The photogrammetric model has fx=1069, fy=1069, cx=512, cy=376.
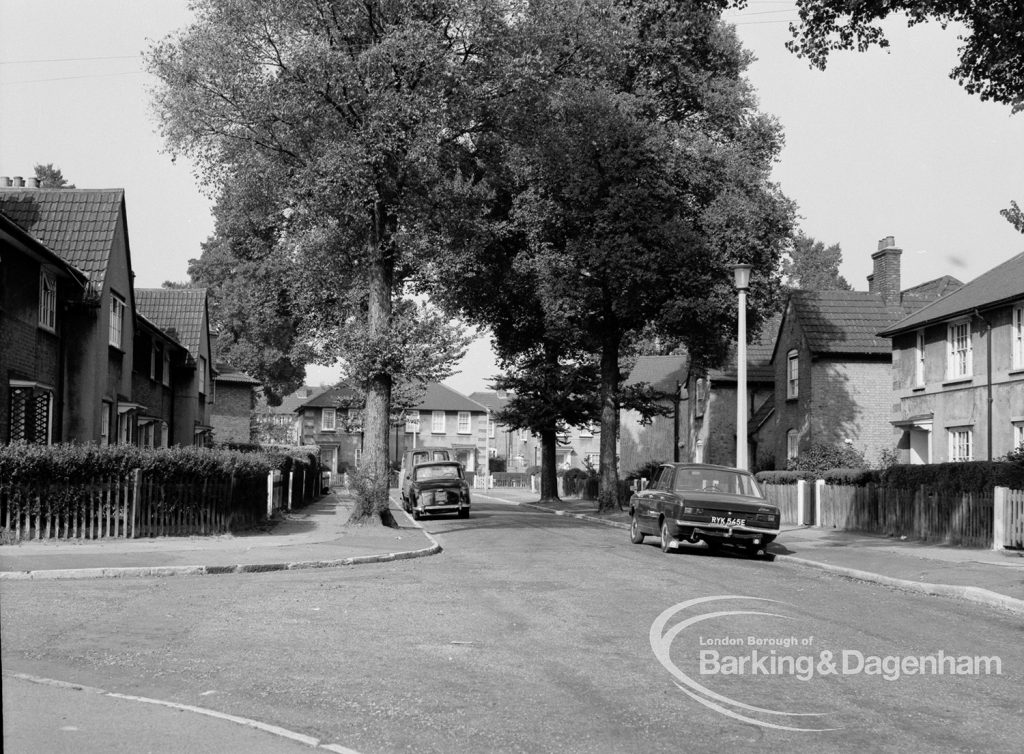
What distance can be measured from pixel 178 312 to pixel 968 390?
94.6 ft

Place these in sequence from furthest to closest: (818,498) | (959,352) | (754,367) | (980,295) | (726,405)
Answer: (726,405) < (754,367) < (959,352) < (980,295) < (818,498)

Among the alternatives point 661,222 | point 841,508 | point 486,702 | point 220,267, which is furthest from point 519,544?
point 220,267

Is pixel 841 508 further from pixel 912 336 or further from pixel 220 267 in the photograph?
pixel 220 267

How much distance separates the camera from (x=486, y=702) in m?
7.23

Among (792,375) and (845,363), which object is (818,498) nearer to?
(845,363)

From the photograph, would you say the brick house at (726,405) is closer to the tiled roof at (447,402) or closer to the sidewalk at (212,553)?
the sidewalk at (212,553)

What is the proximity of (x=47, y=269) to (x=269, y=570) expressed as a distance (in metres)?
11.1

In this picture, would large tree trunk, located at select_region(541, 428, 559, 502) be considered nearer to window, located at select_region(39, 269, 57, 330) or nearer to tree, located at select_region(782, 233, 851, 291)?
window, located at select_region(39, 269, 57, 330)

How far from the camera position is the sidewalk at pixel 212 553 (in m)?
15.0

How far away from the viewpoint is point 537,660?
8781 mm

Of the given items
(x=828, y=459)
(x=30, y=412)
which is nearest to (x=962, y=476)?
(x=828, y=459)

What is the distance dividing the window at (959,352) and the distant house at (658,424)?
25325 mm

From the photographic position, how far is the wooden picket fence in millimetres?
18719

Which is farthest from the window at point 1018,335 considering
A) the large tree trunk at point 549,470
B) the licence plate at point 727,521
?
the large tree trunk at point 549,470
